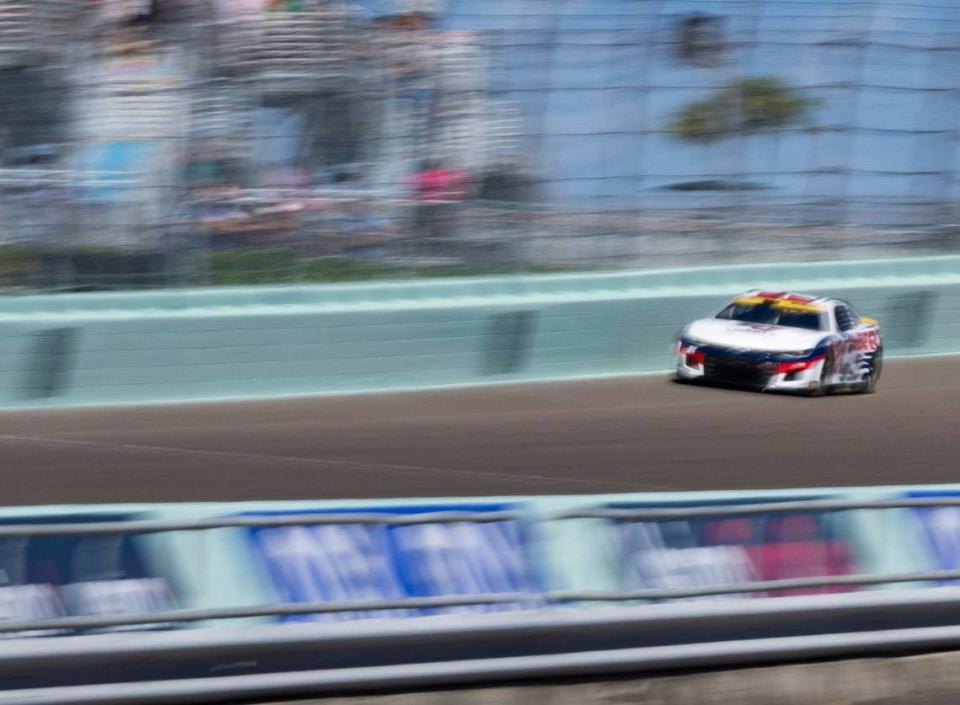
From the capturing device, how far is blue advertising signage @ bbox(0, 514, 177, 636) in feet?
17.6

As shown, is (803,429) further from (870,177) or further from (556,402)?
(870,177)

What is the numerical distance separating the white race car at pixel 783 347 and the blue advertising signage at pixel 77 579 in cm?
1042

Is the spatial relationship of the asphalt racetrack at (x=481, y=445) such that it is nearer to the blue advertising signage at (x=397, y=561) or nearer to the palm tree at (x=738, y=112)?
the palm tree at (x=738, y=112)

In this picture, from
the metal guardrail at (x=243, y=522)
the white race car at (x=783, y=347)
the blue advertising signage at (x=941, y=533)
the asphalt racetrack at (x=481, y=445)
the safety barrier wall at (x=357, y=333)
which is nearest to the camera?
the metal guardrail at (x=243, y=522)

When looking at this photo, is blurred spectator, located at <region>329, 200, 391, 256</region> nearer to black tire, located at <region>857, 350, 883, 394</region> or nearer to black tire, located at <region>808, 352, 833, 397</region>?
black tire, located at <region>808, 352, 833, 397</region>

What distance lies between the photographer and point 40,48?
1498cm

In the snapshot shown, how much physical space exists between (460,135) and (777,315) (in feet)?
12.3

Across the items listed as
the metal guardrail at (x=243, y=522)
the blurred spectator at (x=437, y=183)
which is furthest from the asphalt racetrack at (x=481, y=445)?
the metal guardrail at (x=243, y=522)

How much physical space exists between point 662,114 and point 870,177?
9.83 ft

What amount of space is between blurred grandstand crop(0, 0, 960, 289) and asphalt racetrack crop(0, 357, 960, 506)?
1.81 meters

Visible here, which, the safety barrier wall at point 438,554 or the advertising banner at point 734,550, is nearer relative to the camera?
the safety barrier wall at point 438,554

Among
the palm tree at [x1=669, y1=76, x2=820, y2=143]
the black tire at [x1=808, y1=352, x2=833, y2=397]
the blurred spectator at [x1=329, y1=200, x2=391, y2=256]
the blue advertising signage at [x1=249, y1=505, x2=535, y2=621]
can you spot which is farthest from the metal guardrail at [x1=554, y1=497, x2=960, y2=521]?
the palm tree at [x1=669, y1=76, x2=820, y2=143]

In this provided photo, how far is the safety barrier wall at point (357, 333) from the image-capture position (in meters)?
14.1

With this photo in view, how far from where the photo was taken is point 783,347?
50.1 feet
